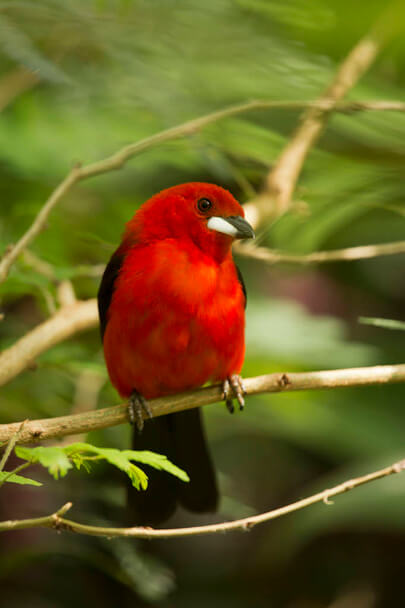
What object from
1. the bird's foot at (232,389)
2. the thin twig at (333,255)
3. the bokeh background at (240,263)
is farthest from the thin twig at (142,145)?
the bird's foot at (232,389)

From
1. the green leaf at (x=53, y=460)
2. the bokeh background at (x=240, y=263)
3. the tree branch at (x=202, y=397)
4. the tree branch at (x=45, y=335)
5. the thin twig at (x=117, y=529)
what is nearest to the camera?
the green leaf at (x=53, y=460)

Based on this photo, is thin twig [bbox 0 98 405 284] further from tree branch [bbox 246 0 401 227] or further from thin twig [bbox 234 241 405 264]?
tree branch [bbox 246 0 401 227]

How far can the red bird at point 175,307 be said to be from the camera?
303 centimetres

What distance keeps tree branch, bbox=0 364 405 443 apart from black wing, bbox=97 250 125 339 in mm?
606

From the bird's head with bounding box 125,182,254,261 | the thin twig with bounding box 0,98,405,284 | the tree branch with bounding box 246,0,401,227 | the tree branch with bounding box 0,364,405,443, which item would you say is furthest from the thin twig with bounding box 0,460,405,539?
the tree branch with bounding box 246,0,401,227

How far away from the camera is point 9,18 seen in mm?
2789

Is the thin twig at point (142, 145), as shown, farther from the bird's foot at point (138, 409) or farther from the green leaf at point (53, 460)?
the green leaf at point (53, 460)

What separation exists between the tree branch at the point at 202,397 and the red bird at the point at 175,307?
295 millimetres

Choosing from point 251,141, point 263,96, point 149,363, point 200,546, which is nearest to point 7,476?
point 149,363

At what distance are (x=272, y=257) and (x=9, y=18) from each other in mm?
1397

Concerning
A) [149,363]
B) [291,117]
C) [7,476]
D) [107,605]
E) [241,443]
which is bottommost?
[7,476]

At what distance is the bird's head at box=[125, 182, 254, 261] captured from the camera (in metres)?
3.23

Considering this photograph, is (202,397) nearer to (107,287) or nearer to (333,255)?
(107,287)

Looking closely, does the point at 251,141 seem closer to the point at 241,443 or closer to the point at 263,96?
the point at 263,96
